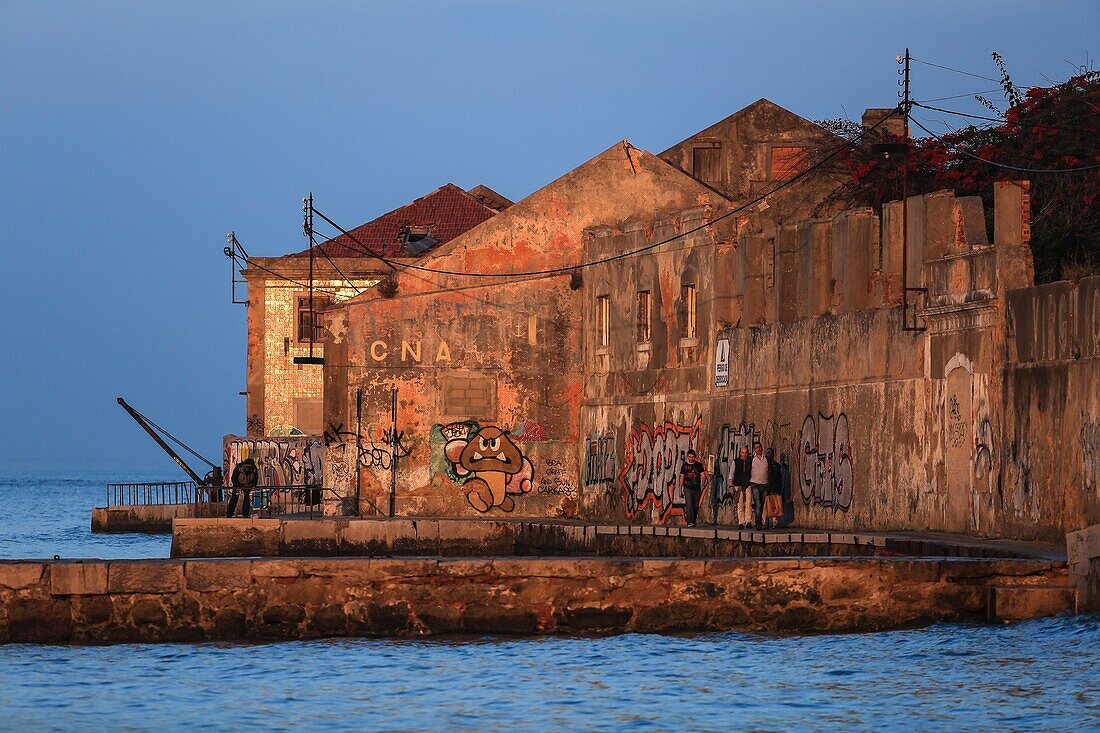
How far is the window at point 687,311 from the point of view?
34.7 meters

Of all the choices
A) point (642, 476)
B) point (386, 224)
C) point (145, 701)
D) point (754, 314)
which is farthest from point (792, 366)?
point (386, 224)

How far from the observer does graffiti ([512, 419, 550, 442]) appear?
38750mm

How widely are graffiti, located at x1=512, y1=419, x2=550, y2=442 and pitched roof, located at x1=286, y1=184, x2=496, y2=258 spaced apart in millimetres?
18093

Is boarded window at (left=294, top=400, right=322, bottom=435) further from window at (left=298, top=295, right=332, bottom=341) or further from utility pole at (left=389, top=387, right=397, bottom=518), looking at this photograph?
utility pole at (left=389, top=387, right=397, bottom=518)

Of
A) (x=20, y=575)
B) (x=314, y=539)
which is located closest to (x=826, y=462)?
(x=314, y=539)

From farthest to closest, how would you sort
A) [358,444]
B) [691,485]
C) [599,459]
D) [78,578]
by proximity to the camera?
1. [358,444]
2. [599,459]
3. [691,485]
4. [78,578]

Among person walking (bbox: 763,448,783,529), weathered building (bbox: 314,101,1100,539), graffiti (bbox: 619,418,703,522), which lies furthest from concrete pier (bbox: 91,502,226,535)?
person walking (bbox: 763,448,783,529)

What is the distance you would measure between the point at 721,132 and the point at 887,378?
70.0 ft

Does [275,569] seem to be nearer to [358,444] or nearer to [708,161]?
[358,444]

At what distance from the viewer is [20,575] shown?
1891cm

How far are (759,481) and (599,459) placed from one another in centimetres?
Result: 856

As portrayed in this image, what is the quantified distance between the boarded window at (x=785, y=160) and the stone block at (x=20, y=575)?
2984cm

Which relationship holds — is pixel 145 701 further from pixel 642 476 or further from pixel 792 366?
pixel 642 476

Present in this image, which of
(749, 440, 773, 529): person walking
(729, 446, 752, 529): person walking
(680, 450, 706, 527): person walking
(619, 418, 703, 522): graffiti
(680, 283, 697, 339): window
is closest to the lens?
(749, 440, 773, 529): person walking
